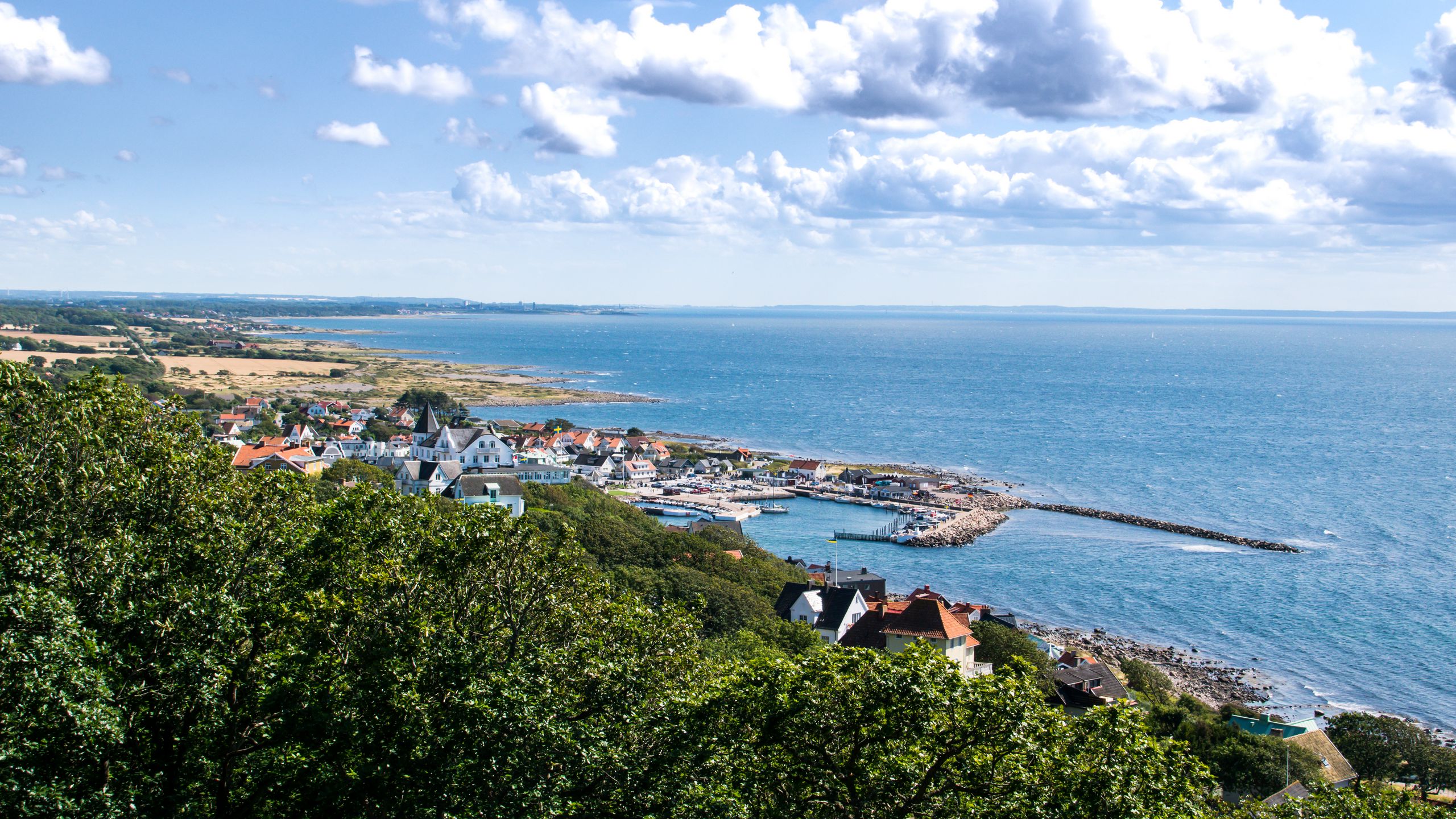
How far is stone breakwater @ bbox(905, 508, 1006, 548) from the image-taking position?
64.6m

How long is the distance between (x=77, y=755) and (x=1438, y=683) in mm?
47333

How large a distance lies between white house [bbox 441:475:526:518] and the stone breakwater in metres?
28.4

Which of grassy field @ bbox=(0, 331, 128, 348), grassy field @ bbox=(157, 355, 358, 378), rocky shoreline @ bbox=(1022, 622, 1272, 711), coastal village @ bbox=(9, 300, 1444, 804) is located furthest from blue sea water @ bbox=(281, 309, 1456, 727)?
grassy field @ bbox=(0, 331, 128, 348)

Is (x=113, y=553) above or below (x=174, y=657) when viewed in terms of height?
above

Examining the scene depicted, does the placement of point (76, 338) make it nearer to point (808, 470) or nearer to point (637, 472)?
point (637, 472)

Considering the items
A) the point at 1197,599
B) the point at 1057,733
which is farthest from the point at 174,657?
the point at 1197,599

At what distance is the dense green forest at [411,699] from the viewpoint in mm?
11195

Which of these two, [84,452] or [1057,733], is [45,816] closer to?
[84,452]

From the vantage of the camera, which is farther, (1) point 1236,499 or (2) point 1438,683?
(1) point 1236,499

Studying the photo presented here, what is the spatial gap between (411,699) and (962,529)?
59.3 m

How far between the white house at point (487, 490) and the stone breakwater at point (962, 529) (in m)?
28.4

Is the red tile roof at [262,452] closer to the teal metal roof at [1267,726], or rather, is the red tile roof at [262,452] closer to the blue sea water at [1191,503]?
the blue sea water at [1191,503]

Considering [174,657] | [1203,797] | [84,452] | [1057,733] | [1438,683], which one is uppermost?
[84,452]

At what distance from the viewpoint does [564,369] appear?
188000mm
